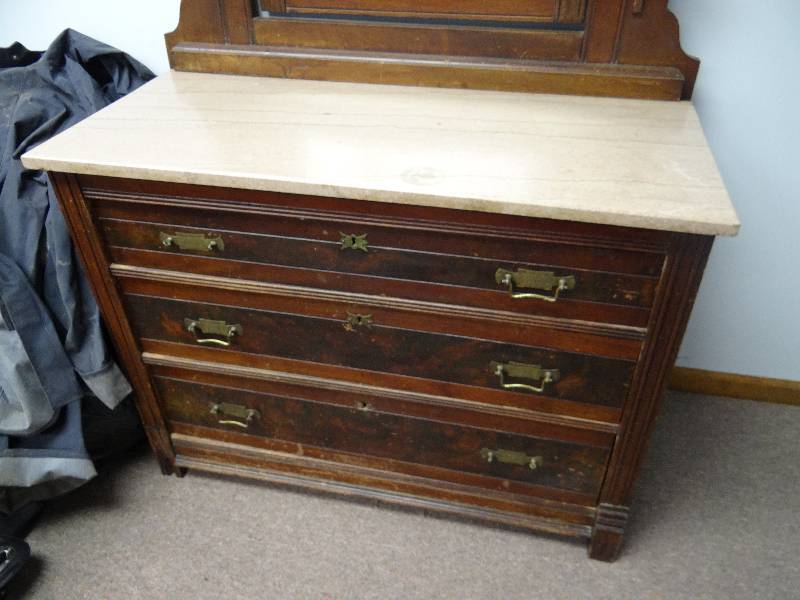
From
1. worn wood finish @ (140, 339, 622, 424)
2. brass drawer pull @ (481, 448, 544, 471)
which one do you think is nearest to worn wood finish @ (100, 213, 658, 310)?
worn wood finish @ (140, 339, 622, 424)

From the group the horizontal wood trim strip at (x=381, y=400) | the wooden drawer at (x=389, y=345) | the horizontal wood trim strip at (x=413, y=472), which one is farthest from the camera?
the horizontal wood trim strip at (x=413, y=472)

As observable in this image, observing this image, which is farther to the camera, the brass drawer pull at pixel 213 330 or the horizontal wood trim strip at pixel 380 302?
the brass drawer pull at pixel 213 330

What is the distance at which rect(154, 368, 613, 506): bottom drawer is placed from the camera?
1.25m

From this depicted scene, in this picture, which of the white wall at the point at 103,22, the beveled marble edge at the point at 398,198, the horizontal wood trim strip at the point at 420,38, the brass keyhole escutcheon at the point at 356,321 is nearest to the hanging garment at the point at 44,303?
the white wall at the point at 103,22

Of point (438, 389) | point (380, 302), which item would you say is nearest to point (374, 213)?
point (380, 302)

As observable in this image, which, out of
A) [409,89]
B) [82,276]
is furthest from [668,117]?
[82,276]

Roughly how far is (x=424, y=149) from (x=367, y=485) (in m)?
0.78

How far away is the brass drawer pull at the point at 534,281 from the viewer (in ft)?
3.32

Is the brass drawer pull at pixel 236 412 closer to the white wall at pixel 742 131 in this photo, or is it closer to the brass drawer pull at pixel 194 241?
the brass drawer pull at pixel 194 241

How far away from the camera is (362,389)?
126 centimetres

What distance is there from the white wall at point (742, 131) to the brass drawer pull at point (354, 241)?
0.77 m

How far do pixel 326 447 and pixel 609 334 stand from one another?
67cm

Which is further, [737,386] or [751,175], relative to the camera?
[737,386]

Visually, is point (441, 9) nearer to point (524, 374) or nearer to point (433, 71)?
point (433, 71)
